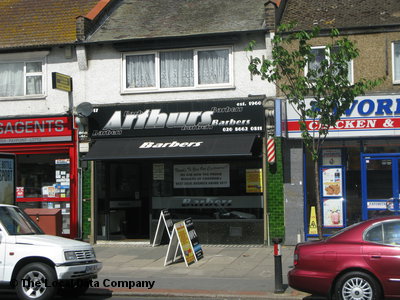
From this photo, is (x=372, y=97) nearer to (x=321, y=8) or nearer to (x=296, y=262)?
(x=321, y=8)

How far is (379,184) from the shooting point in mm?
15484

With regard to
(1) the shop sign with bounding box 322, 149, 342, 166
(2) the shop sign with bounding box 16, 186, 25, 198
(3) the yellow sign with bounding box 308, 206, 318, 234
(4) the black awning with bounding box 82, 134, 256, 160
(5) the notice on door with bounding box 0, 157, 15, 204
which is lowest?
(3) the yellow sign with bounding box 308, 206, 318, 234

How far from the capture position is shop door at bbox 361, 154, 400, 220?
1530cm

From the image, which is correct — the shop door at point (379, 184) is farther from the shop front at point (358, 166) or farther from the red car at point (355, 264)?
the red car at point (355, 264)

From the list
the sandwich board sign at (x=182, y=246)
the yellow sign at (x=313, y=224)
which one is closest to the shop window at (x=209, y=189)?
the yellow sign at (x=313, y=224)

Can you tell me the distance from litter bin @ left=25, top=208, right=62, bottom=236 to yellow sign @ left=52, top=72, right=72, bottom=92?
138 inches

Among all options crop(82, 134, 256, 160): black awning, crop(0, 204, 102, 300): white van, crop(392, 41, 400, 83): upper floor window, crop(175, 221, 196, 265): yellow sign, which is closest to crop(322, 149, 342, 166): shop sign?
crop(82, 134, 256, 160): black awning

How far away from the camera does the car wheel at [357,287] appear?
861cm

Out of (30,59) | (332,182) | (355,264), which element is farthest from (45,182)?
(355,264)

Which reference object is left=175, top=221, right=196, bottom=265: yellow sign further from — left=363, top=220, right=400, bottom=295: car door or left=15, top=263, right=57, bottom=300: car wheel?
left=363, top=220, right=400, bottom=295: car door

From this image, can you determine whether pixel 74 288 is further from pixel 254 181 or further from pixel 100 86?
pixel 100 86

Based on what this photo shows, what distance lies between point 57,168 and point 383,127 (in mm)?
9405

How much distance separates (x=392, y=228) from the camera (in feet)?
29.0

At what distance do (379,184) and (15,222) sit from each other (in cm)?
955
